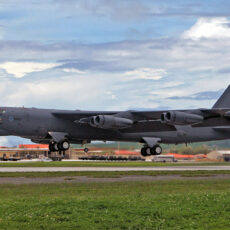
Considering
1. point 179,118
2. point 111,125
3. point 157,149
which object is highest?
point 179,118

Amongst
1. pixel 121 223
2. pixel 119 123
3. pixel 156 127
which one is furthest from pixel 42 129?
pixel 121 223

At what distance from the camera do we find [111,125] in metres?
51.3

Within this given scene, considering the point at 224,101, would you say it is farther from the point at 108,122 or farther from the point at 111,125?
the point at 108,122

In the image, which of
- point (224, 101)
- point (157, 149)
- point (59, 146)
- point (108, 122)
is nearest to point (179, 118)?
point (108, 122)

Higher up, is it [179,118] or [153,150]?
[179,118]

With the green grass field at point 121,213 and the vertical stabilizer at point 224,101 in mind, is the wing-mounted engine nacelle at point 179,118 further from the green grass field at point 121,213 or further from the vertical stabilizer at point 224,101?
the green grass field at point 121,213

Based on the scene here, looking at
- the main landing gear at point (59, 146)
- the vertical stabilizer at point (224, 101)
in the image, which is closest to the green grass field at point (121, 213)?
the main landing gear at point (59, 146)

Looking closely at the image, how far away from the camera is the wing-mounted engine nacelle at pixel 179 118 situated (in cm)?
5084

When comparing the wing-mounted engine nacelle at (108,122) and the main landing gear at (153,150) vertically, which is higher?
the wing-mounted engine nacelle at (108,122)

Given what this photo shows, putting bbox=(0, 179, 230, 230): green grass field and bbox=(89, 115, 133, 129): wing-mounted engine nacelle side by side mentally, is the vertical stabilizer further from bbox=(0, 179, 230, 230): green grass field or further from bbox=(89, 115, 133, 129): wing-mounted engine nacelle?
bbox=(0, 179, 230, 230): green grass field

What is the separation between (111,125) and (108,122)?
1.66 feet

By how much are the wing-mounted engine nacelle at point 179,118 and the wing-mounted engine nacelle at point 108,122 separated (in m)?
4.25

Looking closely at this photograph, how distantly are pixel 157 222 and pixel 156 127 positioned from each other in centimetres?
4276

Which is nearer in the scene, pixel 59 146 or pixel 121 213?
pixel 121 213
